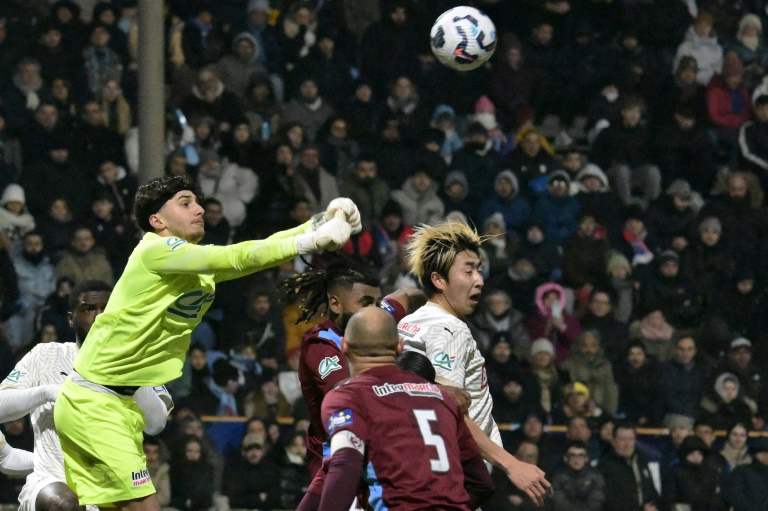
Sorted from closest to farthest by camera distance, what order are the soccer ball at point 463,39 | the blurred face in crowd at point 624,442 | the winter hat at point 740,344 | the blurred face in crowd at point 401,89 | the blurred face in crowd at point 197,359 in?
the soccer ball at point 463,39 < the blurred face in crowd at point 624,442 < the blurred face in crowd at point 197,359 < the winter hat at point 740,344 < the blurred face in crowd at point 401,89

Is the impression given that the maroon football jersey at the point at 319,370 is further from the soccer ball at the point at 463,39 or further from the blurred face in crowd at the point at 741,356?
the blurred face in crowd at the point at 741,356

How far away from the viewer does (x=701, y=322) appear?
43.5 ft

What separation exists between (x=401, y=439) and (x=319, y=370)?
176cm

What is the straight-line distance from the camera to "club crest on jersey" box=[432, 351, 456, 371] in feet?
20.2

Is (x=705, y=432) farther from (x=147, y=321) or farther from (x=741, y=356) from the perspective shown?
(x=147, y=321)

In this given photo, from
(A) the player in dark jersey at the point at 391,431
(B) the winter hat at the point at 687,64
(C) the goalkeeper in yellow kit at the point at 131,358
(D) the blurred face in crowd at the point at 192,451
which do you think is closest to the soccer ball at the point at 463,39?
(D) the blurred face in crowd at the point at 192,451

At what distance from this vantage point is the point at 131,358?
626cm

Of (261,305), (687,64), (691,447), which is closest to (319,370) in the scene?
(691,447)

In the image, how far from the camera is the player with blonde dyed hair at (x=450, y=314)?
622cm

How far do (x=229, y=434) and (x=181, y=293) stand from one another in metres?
5.22

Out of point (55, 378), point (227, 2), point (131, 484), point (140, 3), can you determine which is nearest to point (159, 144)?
point (140, 3)

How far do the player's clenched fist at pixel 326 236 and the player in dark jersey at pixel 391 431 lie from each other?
637 millimetres

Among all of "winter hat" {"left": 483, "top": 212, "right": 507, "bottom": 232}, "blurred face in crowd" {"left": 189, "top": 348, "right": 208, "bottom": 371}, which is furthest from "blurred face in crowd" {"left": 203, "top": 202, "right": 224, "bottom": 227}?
"winter hat" {"left": 483, "top": 212, "right": 507, "bottom": 232}

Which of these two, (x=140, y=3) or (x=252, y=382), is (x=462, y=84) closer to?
(x=252, y=382)
